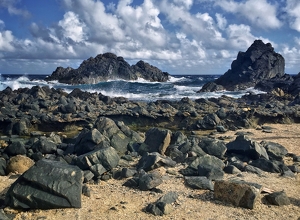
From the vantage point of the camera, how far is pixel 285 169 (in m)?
9.57

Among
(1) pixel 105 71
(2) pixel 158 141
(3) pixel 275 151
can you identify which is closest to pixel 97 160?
(2) pixel 158 141

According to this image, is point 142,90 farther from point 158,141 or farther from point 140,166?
point 140,166

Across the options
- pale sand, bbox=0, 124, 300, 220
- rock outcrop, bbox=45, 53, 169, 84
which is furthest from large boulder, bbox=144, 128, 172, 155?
rock outcrop, bbox=45, 53, 169, 84

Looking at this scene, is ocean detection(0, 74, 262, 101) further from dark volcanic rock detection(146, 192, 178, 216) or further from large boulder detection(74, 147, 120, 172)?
dark volcanic rock detection(146, 192, 178, 216)

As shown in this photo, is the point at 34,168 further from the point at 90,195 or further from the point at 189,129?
the point at 189,129

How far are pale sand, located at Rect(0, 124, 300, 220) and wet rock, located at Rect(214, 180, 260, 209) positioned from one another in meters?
0.14

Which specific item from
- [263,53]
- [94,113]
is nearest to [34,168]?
[94,113]

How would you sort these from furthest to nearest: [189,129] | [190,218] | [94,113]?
[94,113], [189,129], [190,218]

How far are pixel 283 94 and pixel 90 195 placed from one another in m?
Answer: 37.5

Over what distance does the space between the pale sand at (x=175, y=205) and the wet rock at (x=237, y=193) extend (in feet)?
0.46

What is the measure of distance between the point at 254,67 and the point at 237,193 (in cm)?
6176

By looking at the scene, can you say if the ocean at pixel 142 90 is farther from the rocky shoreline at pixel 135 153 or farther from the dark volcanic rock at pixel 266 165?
the dark volcanic rock at pixel 266 165

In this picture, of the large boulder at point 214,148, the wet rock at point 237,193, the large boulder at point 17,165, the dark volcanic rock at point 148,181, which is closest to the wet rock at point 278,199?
the wet rock at point 237,193

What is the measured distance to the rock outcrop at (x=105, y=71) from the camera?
77000 millimetres
